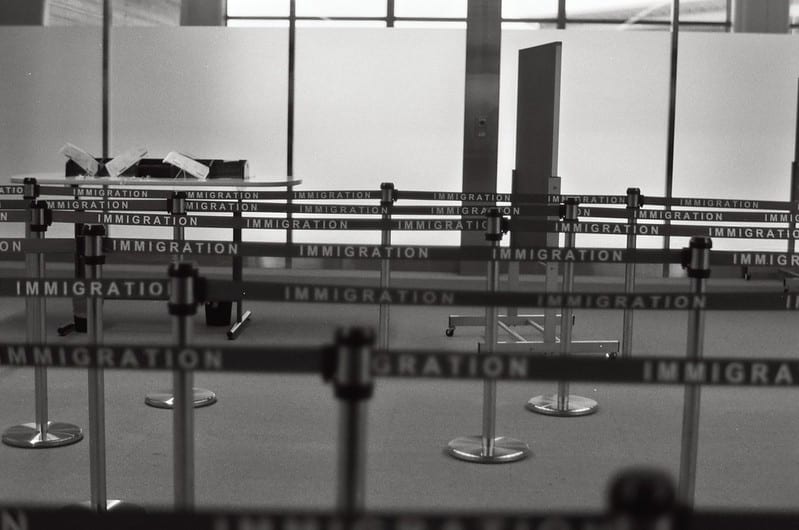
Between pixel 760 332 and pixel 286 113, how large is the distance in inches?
200

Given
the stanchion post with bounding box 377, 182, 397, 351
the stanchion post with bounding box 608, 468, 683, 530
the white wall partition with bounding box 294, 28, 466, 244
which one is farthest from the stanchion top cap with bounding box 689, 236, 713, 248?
the white wall partition with bounding box 294, 28, 466, 244

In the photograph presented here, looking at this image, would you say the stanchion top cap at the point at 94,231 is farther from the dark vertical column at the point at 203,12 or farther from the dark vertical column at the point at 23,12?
the dark vertical column at the point at 23,12

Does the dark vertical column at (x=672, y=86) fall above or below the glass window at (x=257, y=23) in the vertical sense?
below

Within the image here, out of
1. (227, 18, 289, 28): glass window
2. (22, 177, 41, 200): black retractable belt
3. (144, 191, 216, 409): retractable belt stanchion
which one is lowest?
(144, 191, 216, 409): retractable belt stanchion

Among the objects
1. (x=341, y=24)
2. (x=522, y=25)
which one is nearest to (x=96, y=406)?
(x=341, y=24)

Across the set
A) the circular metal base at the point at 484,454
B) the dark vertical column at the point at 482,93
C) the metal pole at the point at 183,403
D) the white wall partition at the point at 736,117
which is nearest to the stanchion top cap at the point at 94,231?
the metal pole at the point at 183,403

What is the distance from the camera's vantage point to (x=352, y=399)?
2195 mm

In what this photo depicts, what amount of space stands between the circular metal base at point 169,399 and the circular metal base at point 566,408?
5.75 ft

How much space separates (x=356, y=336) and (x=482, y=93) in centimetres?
838

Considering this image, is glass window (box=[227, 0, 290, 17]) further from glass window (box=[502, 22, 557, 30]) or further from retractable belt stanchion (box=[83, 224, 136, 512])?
retractable belt stanchion (box=[83, 224, 136, 512])

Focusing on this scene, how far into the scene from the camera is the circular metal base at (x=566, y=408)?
18.5 ft

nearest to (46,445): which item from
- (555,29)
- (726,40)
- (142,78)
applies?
(142,78)

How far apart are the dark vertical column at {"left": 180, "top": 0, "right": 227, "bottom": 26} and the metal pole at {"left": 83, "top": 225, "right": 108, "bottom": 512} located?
6846mm

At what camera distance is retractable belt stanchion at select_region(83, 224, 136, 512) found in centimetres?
373
